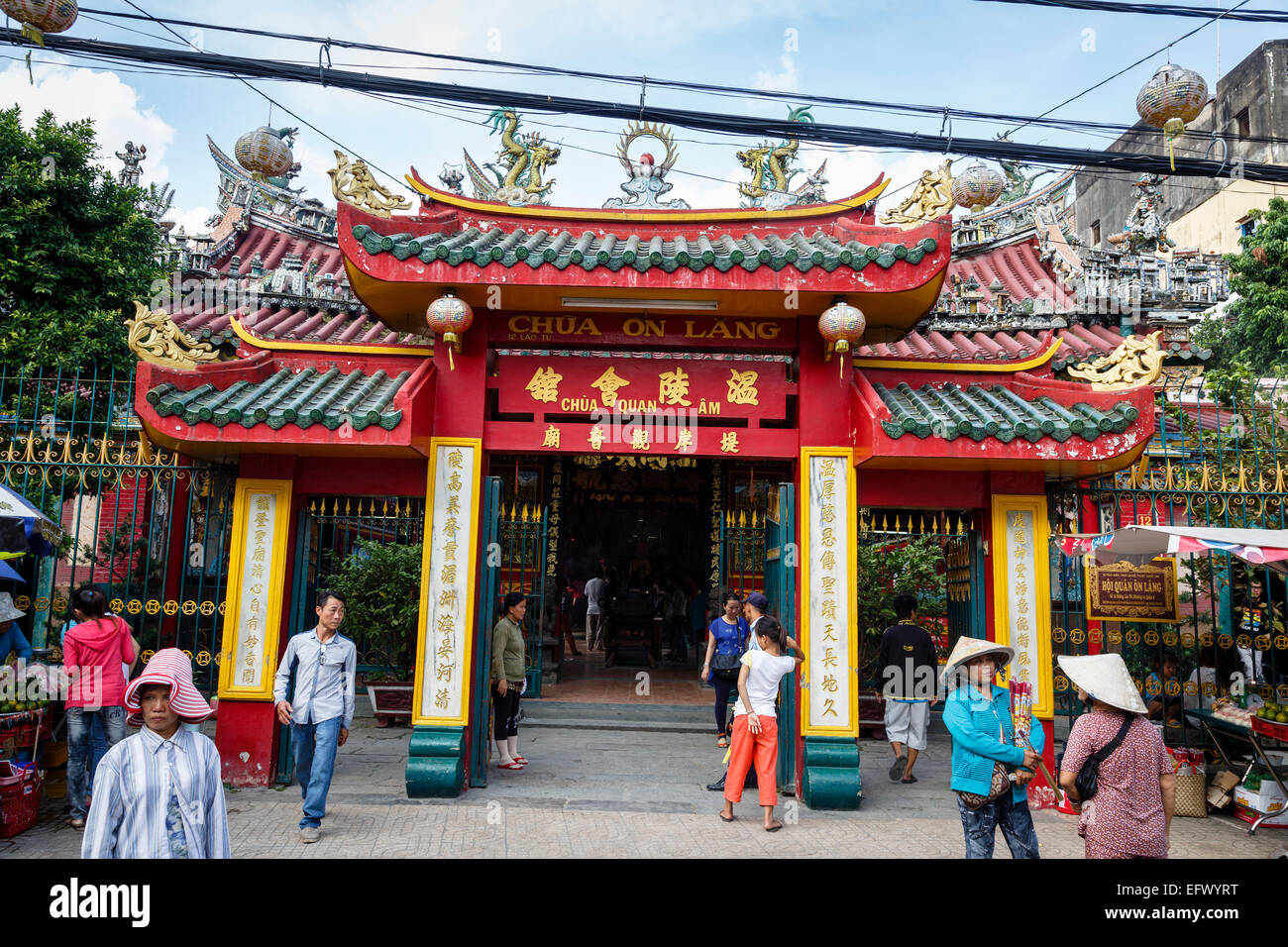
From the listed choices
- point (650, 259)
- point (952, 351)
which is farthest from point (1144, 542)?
point (952, 351)

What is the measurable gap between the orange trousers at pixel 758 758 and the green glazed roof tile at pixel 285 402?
11.7ft

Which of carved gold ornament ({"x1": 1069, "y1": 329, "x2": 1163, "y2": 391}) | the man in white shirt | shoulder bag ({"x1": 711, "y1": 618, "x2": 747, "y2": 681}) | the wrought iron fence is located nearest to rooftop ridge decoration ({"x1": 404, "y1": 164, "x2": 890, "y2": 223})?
carved gold ornament ({"x1": 1069, "y1": 329, "x2": 1163, "y2": 391})

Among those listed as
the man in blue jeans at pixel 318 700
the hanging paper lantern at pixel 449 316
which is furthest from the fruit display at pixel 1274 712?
the hanging paper lantern at pixel 449 316

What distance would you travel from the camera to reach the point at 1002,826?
462 cm

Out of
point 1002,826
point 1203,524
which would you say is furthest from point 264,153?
point 1203,524

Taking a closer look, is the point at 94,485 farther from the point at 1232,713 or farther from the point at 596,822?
the point at 1232,713

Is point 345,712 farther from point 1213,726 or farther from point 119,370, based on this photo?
point 1213,726

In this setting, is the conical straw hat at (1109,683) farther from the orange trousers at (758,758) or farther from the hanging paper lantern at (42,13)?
the hanging paper lantern at (42,13)

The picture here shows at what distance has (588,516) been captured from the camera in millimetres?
18703

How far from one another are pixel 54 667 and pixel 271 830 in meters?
2.56

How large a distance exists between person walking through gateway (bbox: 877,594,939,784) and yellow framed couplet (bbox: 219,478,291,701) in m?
5.71

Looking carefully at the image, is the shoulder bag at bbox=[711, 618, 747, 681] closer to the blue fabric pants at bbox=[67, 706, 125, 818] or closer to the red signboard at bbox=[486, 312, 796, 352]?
the red signboard at bbox=[486, 312, 796, 352]

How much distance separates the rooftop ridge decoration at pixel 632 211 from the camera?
8.20 meters

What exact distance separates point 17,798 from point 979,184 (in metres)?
12.7
